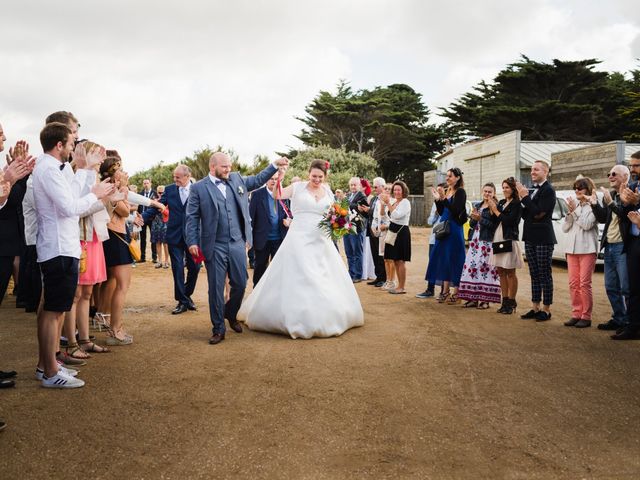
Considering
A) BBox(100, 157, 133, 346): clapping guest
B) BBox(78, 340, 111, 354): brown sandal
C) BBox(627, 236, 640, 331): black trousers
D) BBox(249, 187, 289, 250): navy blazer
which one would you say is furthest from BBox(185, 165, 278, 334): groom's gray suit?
BBox(627, 236, 640, 331): black trousers

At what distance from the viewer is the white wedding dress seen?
269 inches

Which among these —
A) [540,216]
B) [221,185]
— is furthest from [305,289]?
[540,216]

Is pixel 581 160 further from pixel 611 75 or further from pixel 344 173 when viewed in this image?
pixel 611 75

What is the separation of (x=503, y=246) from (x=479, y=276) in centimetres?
88

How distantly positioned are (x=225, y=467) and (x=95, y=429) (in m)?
1.19

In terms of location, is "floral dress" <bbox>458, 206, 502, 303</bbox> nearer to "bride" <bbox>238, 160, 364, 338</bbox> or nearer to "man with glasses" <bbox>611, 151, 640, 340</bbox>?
"man with glasses" <bbox>611, 151, 640, 340</bbox>

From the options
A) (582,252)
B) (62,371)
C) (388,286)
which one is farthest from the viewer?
(388,286)

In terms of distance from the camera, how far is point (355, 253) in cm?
1259

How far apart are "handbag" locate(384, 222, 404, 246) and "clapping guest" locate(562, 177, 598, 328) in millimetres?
3355

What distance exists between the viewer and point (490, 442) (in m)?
3.74

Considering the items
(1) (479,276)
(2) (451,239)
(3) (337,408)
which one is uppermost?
(2) (451,239)

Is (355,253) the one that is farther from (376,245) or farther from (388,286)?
(388,286)

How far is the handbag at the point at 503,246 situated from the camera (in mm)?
8344

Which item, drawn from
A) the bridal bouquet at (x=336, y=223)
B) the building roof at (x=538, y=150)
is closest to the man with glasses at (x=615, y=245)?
the bridal bouquet at (x=336, y=223)
